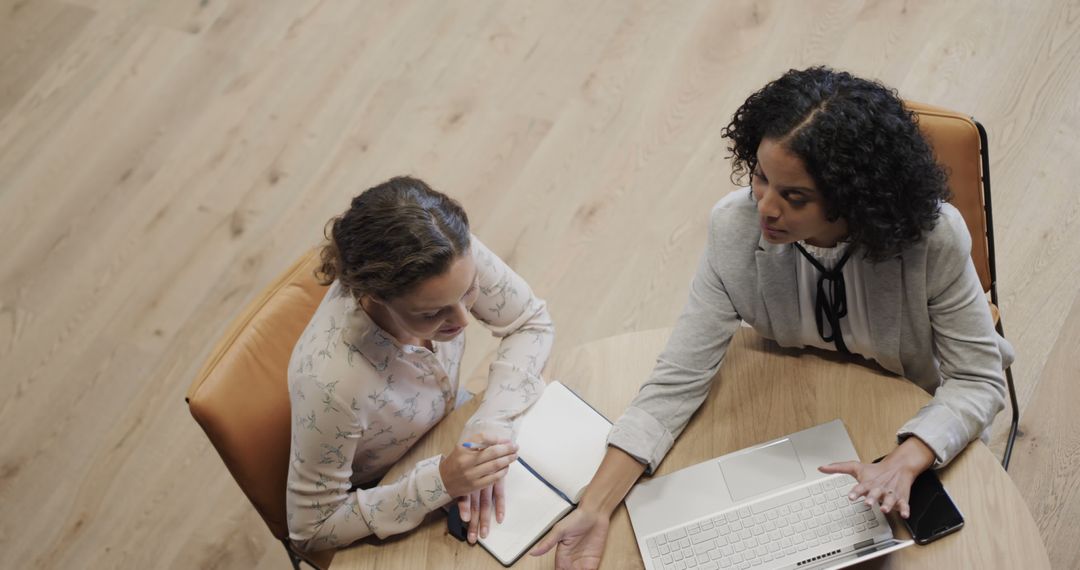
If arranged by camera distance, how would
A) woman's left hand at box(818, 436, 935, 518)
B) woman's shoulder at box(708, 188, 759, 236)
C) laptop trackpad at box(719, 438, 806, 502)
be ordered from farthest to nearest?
1. woman's shoulder at box(708, 188, 759, 236)
2. laptop trackpad at box(719, 438, 806, 502)
3. woman's left hand at box(818, 436, 935, 518)

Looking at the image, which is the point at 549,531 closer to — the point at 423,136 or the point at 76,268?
the point at 423,136

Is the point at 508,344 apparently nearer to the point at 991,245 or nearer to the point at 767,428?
the point at 767,428

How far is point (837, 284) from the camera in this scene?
1.62 metres

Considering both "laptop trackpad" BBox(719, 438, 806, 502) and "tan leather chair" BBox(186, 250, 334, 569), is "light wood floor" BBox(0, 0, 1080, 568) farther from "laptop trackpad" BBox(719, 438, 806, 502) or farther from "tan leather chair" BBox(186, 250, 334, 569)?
"laptop trackpad" BBox(719, 438, 806, 502)

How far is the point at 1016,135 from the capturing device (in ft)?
9.32

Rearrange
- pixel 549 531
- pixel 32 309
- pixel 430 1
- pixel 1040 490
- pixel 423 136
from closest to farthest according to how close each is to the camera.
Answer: pixel 549 531
pixel 1040 490
pixel 32 309
pixel 423 136
pixel 430 1

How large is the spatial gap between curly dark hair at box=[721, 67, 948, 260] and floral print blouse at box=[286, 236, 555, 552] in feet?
1.99

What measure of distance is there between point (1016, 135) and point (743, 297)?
1.62 metres

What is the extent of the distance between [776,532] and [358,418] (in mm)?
688

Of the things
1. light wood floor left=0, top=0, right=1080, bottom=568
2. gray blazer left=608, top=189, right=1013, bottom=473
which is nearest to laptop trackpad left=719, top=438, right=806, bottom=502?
gray blazer left=608, top=189, right=1013, bottom=473

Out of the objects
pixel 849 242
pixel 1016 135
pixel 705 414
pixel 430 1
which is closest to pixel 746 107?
pixel 849 242

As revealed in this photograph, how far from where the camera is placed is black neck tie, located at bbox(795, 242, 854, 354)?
1614 mm

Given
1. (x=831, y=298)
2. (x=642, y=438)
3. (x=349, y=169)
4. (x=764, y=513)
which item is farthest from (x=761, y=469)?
(x=349, y=169)

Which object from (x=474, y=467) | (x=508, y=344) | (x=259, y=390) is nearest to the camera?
(x=474, y=467)
